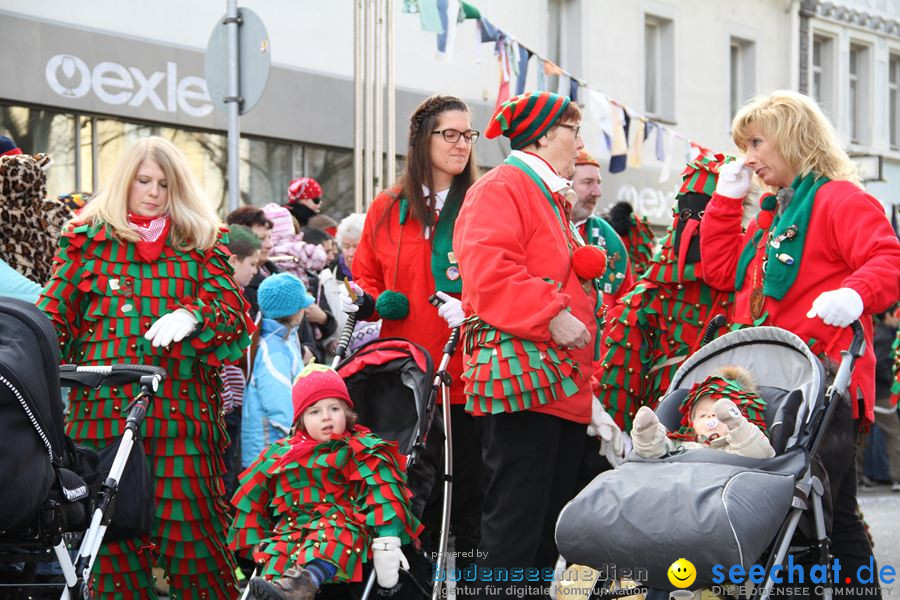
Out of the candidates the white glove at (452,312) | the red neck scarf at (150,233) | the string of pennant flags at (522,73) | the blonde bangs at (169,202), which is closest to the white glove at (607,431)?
the white glove at (452,312)

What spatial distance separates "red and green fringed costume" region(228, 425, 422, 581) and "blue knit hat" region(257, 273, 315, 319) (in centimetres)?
187

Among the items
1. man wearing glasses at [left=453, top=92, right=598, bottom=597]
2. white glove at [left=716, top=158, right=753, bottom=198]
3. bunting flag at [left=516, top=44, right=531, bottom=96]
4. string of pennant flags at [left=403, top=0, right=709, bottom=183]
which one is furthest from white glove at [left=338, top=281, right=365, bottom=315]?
bunting flag at [left=516, top=44, right=531, bottom=96]

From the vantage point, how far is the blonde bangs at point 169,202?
18.1 ft

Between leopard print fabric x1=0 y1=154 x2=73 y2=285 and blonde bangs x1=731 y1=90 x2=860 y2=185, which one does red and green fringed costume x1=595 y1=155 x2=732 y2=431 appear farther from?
leopard print fabric x1=0 y1=154 x2=73 y2=285

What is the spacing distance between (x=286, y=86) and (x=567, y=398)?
10209 millimetres

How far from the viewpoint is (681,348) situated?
6.45 m

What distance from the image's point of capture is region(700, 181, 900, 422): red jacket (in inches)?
191

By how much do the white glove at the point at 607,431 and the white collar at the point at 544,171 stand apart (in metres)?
0.84

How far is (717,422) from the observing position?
15.9 ft

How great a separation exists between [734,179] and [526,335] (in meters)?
1.37

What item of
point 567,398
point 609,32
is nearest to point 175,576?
point 567,398

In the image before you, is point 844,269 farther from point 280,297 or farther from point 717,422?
point 280,297

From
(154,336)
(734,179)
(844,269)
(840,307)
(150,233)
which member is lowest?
(154,336)

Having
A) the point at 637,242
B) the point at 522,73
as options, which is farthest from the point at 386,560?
the point at 522,73
